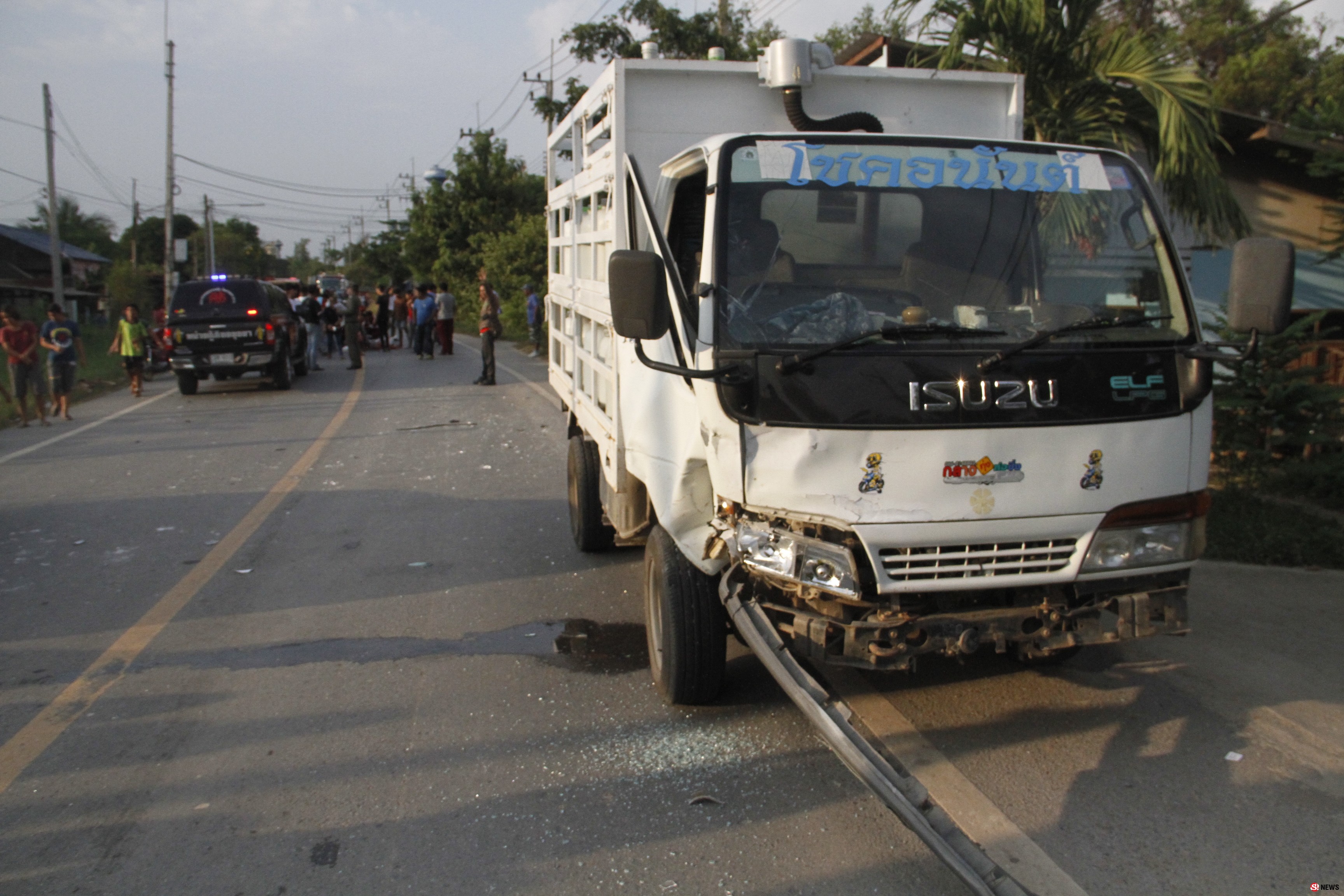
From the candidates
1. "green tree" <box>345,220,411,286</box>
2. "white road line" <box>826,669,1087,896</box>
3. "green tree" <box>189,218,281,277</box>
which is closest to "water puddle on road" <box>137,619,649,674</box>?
"white road line" <box>826,669,1087,896</box>

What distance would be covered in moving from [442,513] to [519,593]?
98.1 inches

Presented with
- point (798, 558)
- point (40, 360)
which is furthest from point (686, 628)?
point (40, 360)

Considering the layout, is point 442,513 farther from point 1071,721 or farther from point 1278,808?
point 1278,808

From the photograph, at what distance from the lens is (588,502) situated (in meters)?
7.35

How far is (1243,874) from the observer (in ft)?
11.3

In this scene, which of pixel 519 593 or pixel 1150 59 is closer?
pixel 519 593

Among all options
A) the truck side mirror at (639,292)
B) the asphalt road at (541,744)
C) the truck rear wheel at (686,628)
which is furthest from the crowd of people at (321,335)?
the truck side mirror at (639,292)

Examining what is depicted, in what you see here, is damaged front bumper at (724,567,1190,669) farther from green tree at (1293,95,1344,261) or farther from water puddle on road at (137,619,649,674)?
green tree at (1293,95,1344,261)

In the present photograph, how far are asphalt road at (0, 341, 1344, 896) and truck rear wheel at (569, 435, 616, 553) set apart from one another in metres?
0.19

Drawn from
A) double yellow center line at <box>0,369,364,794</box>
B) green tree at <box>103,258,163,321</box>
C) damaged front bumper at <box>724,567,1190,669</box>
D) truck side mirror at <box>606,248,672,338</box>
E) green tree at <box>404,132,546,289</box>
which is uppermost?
green tree at <box>404,132,546,289</box>

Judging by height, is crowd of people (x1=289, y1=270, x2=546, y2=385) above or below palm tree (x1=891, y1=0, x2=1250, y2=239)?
→ below

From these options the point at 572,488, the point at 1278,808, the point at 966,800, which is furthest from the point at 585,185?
the point at 1278,808

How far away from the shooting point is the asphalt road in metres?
3.58

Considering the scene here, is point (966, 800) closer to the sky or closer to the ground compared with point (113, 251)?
closer to the ground
